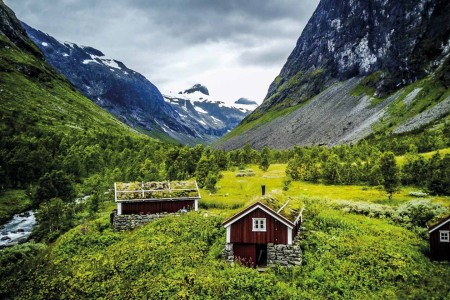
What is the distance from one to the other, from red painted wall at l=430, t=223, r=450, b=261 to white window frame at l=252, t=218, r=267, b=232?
16.8 meters

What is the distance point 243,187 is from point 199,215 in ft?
120

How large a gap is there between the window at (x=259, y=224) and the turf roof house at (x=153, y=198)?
1920 centimetres

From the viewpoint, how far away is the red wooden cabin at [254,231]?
115ft

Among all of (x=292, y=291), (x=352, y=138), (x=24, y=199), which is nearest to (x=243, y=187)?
(x=24, y=199)

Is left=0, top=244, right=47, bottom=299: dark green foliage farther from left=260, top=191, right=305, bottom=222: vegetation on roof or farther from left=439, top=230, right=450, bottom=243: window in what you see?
left=439, top=230, right=450, bottom=243: window

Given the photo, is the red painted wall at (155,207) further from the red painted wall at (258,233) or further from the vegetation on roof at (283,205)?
the red painted wall at (258,233)

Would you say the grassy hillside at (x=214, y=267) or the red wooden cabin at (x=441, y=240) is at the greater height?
the red wooden cabin at (x=441, y=240)

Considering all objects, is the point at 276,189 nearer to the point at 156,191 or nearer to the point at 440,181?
the point at 156,191

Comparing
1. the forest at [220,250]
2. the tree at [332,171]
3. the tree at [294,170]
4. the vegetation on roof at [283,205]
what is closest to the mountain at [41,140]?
the forest at [220,250]

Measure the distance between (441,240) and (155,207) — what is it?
118ft

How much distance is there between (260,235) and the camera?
35.5 m

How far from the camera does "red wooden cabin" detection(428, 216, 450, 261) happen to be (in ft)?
114

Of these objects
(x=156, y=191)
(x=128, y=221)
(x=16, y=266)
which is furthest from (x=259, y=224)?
(x=16, y=266)

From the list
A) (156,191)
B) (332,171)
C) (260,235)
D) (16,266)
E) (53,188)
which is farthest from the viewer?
(332,171)
